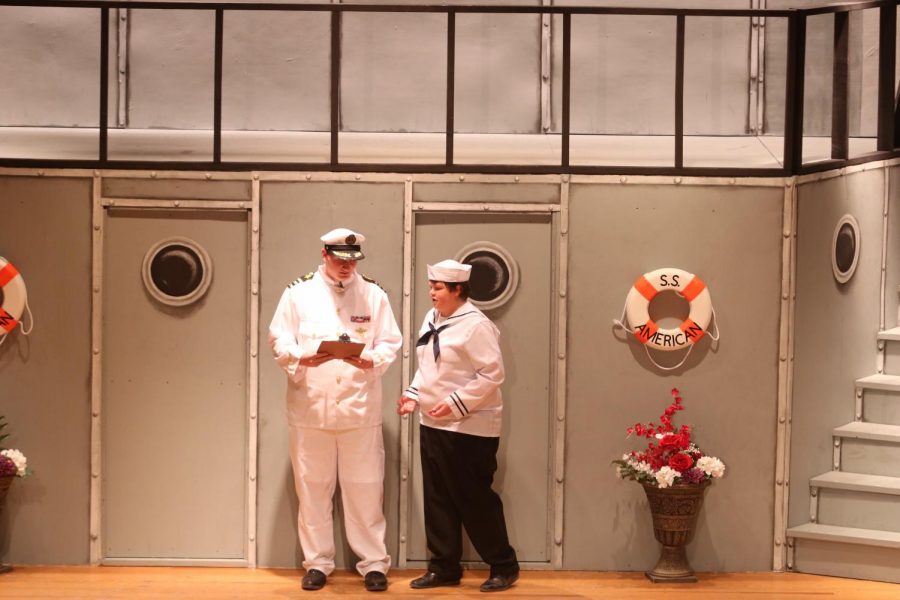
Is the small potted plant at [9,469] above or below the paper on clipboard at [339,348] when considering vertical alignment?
below

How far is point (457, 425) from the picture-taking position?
5215mm

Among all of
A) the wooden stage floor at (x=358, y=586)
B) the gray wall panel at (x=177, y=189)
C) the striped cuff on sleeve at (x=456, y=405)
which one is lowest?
the wooden stage floor at (x=358, y=586)

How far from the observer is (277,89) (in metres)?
7.26

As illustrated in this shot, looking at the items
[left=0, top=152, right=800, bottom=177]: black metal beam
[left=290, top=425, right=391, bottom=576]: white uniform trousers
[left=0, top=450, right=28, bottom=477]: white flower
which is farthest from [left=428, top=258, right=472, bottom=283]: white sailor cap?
[left=0, top=450, right=28, bottom=477]: white flower

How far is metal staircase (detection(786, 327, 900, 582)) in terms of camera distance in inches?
211

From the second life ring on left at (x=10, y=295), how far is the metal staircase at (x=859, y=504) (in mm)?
3760

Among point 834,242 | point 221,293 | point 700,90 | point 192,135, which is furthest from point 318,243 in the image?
point 700,90

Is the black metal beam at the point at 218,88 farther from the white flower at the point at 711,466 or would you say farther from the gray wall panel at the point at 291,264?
the white flower at the point at 711,466

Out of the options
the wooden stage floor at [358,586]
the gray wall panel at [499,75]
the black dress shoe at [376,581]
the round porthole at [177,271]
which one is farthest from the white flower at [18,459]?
the gray wall panel at [499,75]

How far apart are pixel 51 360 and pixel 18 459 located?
0.49 metres

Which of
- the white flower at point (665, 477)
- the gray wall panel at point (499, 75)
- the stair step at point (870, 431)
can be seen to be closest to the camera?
the white flower at point (665, 477)

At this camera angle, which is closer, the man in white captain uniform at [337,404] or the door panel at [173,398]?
the man in white captain uniform at [337,404]

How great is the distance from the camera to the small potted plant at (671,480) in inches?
209

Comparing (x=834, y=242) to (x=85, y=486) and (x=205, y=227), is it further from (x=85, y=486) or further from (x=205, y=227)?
(x=85, y=486)
